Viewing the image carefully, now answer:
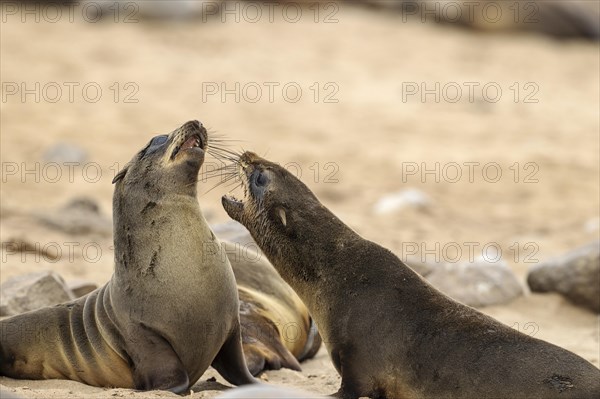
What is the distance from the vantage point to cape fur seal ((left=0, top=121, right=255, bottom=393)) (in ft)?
17.3

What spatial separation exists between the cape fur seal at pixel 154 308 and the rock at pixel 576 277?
308cm

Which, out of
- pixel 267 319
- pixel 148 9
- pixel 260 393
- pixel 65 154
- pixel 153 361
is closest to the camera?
pixel 260 393

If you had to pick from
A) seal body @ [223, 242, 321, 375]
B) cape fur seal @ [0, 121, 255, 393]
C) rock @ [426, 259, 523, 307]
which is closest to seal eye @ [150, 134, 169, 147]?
cape fur seal @ [0, 121, 255, 393]

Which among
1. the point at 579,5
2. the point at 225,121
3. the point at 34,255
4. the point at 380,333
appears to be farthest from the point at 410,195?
the point at 579,5

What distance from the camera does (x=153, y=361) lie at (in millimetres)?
5242

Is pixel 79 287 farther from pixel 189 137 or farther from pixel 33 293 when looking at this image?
pixel 189 137

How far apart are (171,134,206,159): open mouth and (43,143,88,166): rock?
7631mm

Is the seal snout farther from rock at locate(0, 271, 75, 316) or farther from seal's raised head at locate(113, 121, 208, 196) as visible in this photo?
rock at locate(0, 271, 75, 316)

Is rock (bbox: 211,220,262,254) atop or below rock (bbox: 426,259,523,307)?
atop

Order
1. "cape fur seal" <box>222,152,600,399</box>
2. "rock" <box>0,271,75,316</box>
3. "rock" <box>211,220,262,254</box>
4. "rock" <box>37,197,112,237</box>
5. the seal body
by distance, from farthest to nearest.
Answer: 1. "rock" <box>37,197,112,237</box>
2. "rock" <box>211,220,262,254</box>
3. "rock" <box>0,271,75,316</box>
4. the seal body
5. "cape fur seal" <box>222,152,600,399</box>

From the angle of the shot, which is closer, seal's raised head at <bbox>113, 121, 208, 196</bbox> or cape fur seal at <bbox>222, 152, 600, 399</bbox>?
cape fur seal at <bbox>222, 152, 600, 399</bbox>

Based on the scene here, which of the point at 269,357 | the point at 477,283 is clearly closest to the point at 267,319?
the point at 269,357

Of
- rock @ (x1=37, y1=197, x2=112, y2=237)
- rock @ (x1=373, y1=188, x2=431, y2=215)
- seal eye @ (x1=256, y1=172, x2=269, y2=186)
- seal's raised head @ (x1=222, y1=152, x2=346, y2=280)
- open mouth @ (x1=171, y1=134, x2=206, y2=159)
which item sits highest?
open mouth @ (x1=171, y1=134, x2=206, y2=159)

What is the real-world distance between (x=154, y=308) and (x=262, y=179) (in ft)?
2.73
